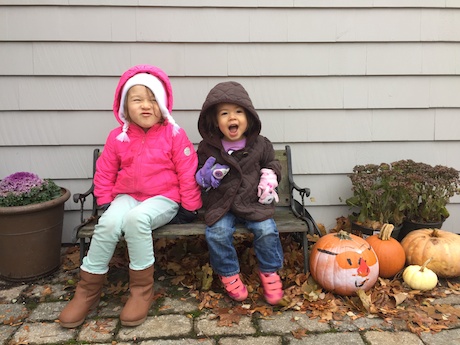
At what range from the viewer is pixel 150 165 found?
293 centimetres

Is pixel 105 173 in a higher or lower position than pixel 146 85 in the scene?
lower

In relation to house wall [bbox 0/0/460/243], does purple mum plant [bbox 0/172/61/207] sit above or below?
below

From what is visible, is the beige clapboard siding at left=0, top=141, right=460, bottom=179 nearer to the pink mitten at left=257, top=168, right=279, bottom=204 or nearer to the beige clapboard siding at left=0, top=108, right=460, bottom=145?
the beige clapboard siding at left=0, top=108, right=460, bottom=145

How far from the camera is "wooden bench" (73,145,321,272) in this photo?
286cm

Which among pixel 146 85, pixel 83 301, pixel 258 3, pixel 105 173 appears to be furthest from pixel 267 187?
pixel 258 3

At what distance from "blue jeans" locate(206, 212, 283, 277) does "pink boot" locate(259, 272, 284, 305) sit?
0.04 meters

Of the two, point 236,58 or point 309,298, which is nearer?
point 309,298

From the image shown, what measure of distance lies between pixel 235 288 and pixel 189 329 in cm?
42

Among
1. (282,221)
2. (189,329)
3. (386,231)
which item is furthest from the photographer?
(386,231)

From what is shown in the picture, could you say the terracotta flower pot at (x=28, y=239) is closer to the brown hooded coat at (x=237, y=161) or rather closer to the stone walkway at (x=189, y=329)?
the stone walkway at (x=189, y=329)

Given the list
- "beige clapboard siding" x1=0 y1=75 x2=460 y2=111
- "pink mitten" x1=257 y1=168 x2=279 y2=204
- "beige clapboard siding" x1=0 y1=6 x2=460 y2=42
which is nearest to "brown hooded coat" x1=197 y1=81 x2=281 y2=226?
"pink mitten" x1=257 y1=168 x2=279 y2=204

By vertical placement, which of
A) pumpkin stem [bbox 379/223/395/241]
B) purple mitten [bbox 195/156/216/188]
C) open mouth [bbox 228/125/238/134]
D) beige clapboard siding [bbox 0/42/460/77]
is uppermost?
beige clapboard siding [bbox 0/42/460/77]

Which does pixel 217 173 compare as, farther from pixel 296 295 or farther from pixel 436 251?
pixel 436 251

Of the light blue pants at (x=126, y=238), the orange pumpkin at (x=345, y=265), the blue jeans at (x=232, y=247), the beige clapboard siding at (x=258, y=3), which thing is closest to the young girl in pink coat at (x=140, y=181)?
the light blue pants at (x=126, y=238)
